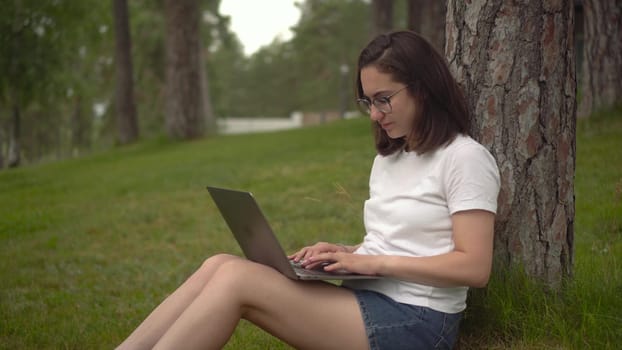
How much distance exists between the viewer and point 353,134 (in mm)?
13016

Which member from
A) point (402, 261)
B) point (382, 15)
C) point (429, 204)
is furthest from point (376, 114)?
point (382, 15)

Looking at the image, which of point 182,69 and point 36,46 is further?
point 36,46

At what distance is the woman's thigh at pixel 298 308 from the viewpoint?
2.59 metres

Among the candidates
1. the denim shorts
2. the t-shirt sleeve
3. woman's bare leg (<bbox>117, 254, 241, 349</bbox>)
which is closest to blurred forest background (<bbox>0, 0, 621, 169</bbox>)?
the t-shirt sleeve

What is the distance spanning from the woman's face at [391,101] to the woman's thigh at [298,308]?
2.18 ft

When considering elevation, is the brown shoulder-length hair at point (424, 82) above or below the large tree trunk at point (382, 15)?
below

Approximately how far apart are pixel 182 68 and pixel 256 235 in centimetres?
1390

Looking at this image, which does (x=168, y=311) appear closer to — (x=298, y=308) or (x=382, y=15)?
(x=298, y=308)

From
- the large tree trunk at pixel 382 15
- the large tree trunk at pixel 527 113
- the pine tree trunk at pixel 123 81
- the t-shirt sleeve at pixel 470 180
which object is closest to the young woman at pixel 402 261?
the t-shirt sleeve at pixel 470 180

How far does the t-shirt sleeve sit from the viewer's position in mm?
Answer: 2445

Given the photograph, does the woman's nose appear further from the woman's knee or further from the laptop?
the woman's knee

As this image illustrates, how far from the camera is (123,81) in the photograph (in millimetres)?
19000

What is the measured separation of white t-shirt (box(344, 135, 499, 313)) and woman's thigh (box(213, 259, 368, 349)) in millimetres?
180

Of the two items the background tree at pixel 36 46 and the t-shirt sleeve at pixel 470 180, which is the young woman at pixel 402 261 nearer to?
the t-shirt sleeve at pixel 470 180
